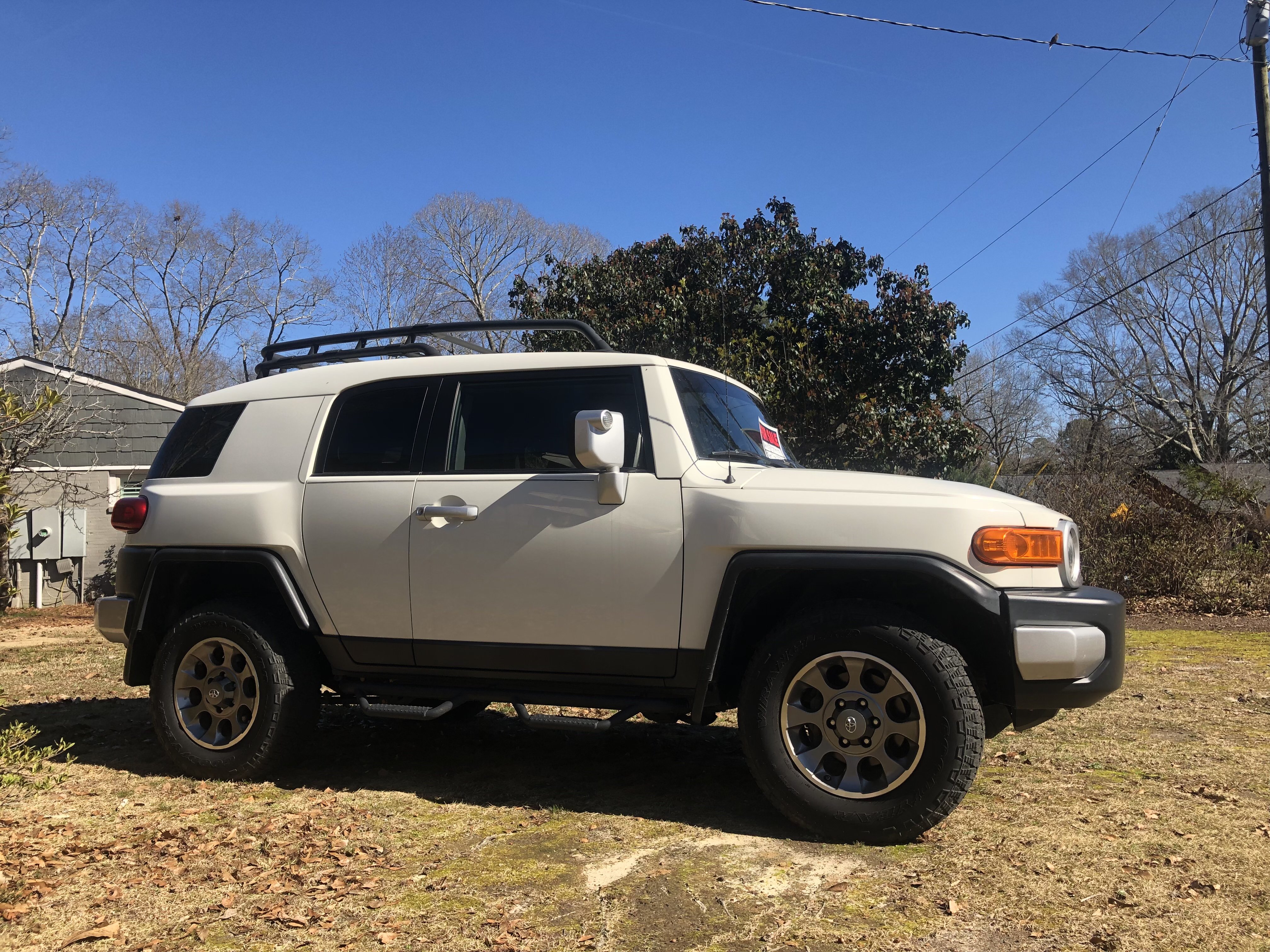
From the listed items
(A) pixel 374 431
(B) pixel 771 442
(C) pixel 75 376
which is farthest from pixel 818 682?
(C) pixel 75 376

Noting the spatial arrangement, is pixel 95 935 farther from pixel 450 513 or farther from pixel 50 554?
pixel 50 554

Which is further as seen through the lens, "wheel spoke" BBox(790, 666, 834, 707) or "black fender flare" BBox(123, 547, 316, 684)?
"black fender flare" BBox(123, 547, 316, 684)

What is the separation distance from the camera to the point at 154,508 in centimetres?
481

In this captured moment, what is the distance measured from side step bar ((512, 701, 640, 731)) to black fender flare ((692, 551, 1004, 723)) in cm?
29

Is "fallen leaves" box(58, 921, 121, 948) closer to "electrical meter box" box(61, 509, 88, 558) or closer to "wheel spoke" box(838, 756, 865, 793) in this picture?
"wheel spoke" box(838, 756, 865, 793)

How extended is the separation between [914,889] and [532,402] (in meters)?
2.54

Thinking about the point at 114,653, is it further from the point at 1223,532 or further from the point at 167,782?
the point at 1223,532

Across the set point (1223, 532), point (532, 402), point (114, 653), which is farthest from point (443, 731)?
point (1223, 532)

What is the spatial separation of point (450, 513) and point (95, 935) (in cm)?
199

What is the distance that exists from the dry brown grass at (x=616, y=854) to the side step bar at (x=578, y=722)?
0.40 meters

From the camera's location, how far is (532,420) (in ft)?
14.1

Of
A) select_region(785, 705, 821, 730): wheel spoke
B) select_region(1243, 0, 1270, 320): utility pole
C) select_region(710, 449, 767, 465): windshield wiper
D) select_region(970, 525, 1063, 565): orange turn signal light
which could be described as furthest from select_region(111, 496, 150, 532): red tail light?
select_region(1243, 0, 1270, 320): utility pole

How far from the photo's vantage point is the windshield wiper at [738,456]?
4125 mm

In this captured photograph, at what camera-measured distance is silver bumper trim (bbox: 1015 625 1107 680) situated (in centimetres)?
343
